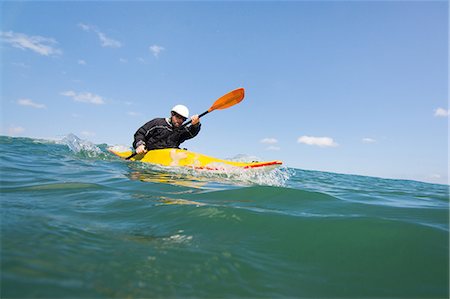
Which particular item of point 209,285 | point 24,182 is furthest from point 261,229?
point 24,182

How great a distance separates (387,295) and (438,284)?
0.48 metres

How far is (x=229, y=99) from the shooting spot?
902 centimetres

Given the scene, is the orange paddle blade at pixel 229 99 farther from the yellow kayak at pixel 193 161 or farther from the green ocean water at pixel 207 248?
the green ocean water at pixel 207 248

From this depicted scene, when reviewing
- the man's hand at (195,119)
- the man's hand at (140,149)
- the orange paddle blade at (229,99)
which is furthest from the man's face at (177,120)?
the man's hand at (140,149)

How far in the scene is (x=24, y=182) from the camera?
14.6 ft

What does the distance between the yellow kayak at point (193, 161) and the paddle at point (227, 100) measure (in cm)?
113

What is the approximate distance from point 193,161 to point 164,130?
174cm

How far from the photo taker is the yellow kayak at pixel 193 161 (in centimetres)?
694

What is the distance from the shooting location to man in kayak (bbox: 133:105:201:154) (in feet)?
28.1

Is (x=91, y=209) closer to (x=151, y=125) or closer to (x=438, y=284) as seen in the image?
(x=438, y=284)

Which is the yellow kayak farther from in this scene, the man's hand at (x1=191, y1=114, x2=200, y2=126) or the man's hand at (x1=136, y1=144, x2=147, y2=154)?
the man's hand at (x1=191, y1=114, x2=200, y2=126)

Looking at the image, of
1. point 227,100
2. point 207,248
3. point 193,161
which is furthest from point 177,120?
point 207,248

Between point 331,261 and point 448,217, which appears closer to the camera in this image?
point 331,261

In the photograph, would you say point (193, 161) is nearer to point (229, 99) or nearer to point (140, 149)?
point (140, 149)
